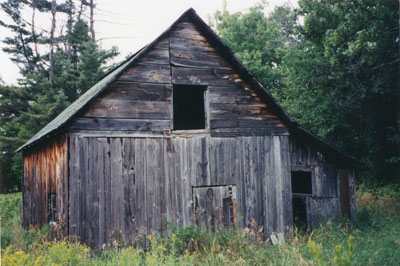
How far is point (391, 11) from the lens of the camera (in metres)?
12.6

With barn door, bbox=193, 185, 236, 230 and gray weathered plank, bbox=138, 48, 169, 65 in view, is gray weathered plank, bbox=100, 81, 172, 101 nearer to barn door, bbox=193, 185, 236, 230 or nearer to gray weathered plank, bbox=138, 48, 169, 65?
gray weathered plank, bbox=138, 48, 169, 65

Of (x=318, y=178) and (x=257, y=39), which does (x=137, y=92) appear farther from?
(x=257, y=39)

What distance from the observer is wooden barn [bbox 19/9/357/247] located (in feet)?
26.5

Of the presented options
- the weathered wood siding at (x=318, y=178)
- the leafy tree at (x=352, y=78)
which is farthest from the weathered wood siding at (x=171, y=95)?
the leafy tree at (x=352, y=78)

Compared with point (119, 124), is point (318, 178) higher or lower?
lower

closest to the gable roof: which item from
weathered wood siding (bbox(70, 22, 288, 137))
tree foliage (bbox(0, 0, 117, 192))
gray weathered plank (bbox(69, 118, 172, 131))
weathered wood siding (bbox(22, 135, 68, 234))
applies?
weathered wood siding (bbox(70, 22, 288, 137))

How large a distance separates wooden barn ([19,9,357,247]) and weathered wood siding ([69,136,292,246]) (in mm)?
25

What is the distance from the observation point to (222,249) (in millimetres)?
7398

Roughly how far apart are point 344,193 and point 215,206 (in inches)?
220

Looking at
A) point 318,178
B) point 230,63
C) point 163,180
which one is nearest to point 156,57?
point 230,63

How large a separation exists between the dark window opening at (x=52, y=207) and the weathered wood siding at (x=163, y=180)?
8.58 feet

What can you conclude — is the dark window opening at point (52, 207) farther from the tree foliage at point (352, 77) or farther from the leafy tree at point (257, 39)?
the leafy tree at point (257, 39)

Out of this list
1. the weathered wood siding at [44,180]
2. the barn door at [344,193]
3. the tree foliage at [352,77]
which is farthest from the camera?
the tree foliage at [352,77]

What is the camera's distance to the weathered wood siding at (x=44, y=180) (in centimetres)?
820
